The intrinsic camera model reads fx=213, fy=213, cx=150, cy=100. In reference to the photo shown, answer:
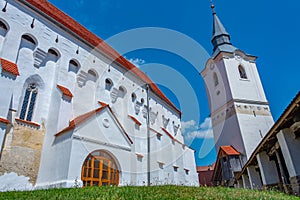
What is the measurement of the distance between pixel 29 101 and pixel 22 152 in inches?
108

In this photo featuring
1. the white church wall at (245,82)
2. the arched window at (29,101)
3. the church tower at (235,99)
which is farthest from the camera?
the white church wall at (245,82)

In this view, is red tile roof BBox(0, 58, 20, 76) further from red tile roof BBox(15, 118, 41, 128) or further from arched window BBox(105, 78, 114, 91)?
arched window BBox(105, 78, 114, 91)

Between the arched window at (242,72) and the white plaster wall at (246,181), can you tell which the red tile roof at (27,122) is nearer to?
the white plaster wall at (246,181)

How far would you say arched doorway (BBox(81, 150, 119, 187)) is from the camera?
10422 millimetres

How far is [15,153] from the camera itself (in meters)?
9.79

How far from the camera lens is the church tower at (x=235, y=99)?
23031mm

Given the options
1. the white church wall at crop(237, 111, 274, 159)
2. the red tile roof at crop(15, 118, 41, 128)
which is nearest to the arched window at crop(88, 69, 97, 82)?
the red tile roof at crop(15, 118, 41, 128)

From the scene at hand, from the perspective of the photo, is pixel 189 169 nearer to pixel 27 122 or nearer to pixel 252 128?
pixel 252 128

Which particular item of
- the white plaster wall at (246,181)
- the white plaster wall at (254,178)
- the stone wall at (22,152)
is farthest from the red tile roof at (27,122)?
the white plaster wall at (246,181)

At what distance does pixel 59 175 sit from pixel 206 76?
85.3 ft

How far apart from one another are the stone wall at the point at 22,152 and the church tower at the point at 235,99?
18736 mm

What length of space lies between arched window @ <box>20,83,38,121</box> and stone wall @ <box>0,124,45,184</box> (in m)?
0.74

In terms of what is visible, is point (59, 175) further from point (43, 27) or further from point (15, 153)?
point (43, 27)

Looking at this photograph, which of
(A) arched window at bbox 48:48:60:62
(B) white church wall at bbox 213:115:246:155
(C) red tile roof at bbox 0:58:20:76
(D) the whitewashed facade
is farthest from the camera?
(B) white church wall at bbox 213:115:246:155
